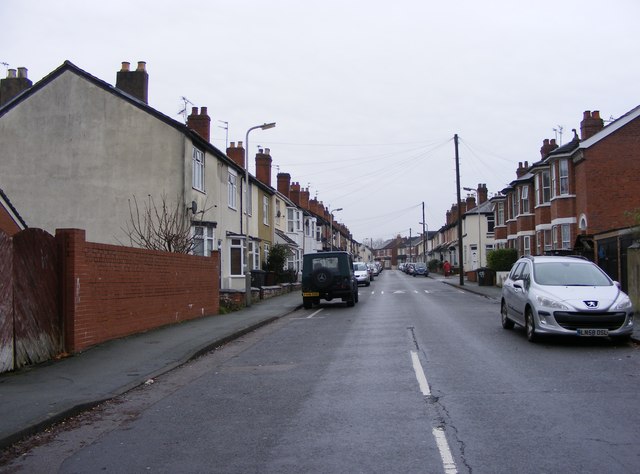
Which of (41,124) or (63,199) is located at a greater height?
(41,124)

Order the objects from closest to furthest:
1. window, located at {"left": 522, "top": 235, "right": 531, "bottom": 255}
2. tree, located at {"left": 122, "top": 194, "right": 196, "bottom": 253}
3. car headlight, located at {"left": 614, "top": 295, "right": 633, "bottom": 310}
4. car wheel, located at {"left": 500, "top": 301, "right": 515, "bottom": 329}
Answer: car headlight, located at {"left": 614, "top": 295, "right": 633, "bottom": 310}
car wheel, located at {"left": 500, "top": 301, "right": 515, "bottom": 329}
tree, located at {"left": 122, "top": 194, "right": 196, "bottom": 253}
window, located at {"left": 522, "top": 235, "right": 531, "bottom": 255}

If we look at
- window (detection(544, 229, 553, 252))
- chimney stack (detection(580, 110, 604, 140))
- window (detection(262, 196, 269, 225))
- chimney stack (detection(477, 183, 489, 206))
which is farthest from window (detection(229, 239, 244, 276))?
chimney stack (detection(477, 183, 489, 206))

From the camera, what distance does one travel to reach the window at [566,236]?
1208 inches

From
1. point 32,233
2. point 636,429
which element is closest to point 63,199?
point 32,233

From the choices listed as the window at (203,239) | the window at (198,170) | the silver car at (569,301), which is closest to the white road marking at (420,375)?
the silver car at (569,301)

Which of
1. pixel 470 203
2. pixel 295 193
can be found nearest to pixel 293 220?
pixel 295 193

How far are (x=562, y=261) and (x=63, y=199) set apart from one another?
60.1 feet

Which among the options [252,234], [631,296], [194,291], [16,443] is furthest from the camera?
[252,234]

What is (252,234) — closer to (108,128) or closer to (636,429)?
(108,128)

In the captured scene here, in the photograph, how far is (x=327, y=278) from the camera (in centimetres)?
2331

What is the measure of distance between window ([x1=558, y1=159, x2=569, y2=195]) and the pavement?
783 inches

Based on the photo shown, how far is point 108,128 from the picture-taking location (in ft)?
76.5

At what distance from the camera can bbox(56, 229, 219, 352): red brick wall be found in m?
11.0

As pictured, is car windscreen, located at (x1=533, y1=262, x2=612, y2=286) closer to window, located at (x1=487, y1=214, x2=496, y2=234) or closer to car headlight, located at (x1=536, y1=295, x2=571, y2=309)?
car headlight, located at (x1=536, y1=295, x2=571, y2=309)
